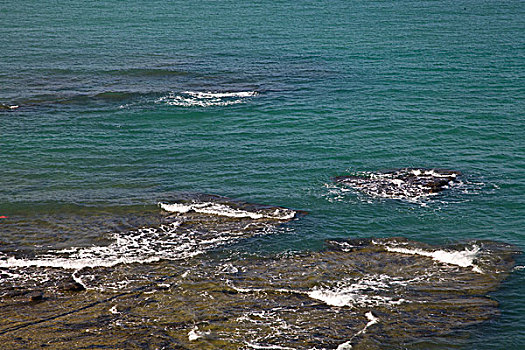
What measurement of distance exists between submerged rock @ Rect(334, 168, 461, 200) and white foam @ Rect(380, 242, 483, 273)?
8.63 metres

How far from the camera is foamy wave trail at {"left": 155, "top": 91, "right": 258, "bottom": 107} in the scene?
3115 inches

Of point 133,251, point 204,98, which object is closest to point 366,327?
point 133,251

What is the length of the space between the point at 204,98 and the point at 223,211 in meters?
32.0

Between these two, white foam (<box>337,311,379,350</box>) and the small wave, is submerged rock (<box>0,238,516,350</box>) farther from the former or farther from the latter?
the small wave

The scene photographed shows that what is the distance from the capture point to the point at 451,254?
4556 centimetres

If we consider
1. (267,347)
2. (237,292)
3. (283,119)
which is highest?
(283,119)

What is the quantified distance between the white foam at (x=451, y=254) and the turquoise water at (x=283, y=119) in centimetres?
233

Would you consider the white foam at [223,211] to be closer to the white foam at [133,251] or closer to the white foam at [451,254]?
the white foam at [133,251]

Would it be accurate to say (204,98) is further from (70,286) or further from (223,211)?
(70,286)

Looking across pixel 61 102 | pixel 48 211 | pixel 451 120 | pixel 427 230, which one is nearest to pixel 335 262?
pixel 427 230

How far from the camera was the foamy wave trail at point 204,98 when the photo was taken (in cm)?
7912

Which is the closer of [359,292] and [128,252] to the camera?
[359,292]

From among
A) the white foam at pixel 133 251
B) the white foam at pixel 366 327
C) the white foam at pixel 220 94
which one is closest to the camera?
the white foam at pixel 366 327

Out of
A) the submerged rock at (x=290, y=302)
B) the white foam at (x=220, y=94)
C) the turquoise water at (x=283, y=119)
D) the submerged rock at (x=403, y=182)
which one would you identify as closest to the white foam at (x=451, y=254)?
the submerged rock at (x=290, y=302)
